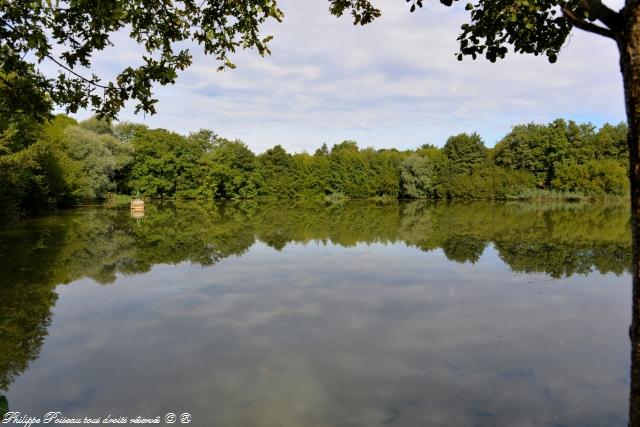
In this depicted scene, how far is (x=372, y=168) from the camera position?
2559 inches

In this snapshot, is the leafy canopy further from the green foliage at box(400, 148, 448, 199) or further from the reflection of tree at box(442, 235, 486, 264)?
the green foliage at box(400, 148, 448, 199)

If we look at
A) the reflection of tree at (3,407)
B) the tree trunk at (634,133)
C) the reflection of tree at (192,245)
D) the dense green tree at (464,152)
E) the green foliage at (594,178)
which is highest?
the dense green tree at (464,152)

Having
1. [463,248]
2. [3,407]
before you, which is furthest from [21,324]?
[463,248]

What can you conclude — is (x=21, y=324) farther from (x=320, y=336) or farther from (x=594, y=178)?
(x=594, y=178)

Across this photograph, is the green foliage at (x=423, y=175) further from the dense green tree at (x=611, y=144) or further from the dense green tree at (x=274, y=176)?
the dense green tree at (x=611, y=144)

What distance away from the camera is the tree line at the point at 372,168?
2046 inches

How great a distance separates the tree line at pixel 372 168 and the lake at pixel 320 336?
108ft

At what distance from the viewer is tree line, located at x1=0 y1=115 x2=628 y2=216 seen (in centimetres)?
5197

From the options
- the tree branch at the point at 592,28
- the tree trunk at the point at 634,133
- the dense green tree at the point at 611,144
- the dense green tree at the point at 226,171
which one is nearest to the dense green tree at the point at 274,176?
the dense green tree at the point at 226,171

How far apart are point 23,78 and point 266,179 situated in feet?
190

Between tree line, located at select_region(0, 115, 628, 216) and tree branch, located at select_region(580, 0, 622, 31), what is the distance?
43.0 m

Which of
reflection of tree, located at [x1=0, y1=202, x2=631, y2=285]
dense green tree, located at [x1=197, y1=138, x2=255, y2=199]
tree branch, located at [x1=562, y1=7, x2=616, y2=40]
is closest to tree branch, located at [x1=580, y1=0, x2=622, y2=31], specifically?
tree branch, located at [x1=562, y1=7, x2=616, y2=40]

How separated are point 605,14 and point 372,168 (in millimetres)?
62865

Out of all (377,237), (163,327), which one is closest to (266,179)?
(377,237)
